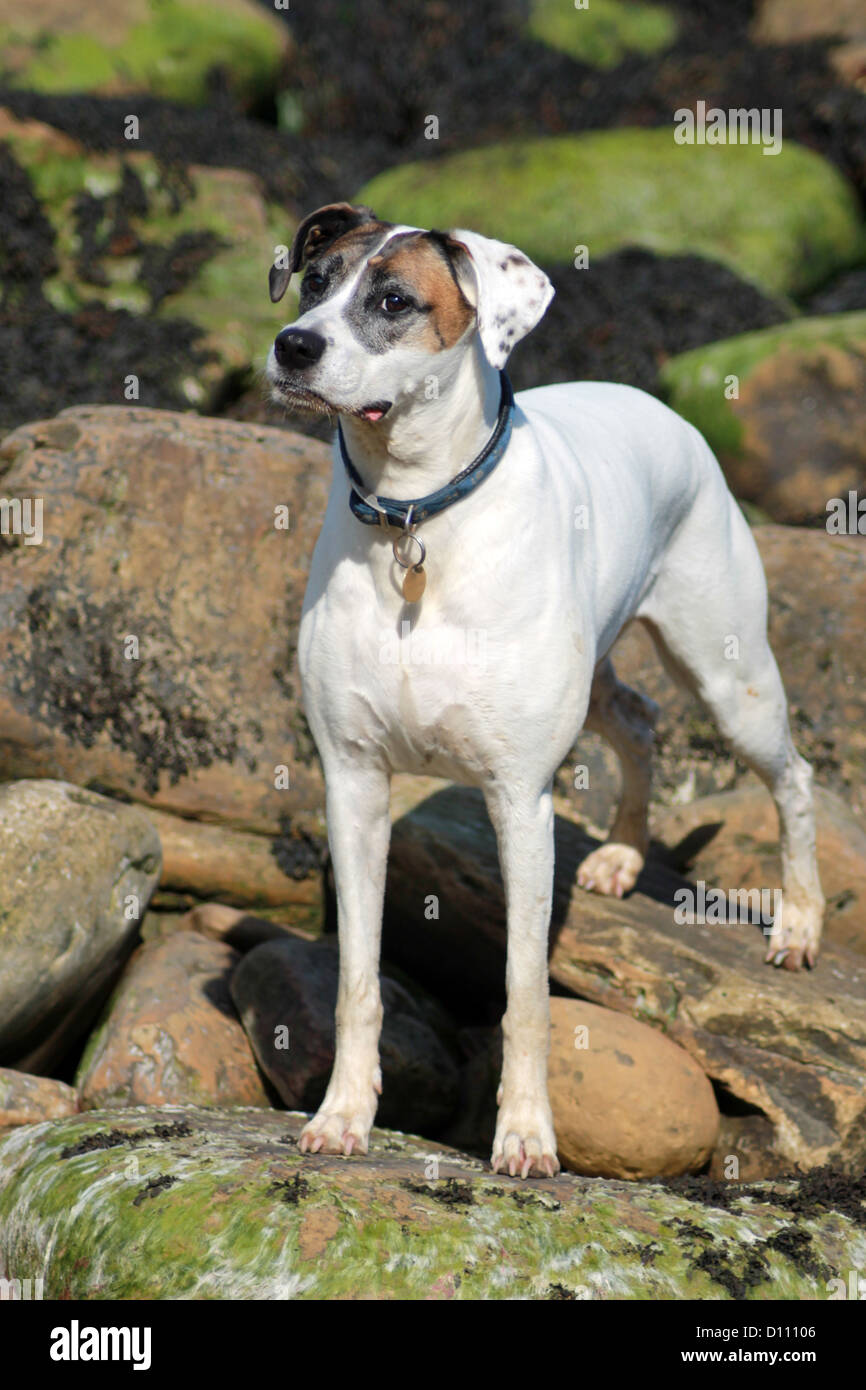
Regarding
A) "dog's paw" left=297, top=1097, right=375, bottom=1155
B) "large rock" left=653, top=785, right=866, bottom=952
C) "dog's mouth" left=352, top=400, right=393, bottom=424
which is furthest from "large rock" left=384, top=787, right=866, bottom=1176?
"dog's mouth" left=352, top=400, right=393, bottom=424

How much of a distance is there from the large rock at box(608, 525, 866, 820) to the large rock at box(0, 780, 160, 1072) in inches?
132

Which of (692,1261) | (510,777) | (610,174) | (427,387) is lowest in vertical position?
(692,1261)

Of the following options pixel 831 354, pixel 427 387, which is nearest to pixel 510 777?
pixel 427 387

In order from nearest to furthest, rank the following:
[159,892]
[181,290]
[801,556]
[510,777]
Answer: [510,777] → [159,892] → [801,556] → [181,290]

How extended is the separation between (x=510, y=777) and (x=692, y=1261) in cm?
155

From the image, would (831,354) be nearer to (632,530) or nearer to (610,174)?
(610,174)

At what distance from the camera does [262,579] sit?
24.5 ft

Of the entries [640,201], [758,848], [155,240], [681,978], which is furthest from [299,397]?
[640,201]

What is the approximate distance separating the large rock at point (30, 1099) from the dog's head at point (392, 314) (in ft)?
9.62

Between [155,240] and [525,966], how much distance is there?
8.85 metres

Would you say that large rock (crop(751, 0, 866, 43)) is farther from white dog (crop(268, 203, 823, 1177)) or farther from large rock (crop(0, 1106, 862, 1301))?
large rock (crop(0, 1106, 862, 1301))

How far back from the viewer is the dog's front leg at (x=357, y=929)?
16.1 feet

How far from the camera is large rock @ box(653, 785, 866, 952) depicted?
6.93 metres

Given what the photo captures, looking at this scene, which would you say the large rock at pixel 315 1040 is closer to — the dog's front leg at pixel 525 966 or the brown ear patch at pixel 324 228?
the dog's front leg at pixel 525 966
